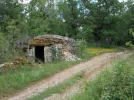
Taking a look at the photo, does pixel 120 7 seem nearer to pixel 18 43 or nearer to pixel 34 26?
pixel 34 26

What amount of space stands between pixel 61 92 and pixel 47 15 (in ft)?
102

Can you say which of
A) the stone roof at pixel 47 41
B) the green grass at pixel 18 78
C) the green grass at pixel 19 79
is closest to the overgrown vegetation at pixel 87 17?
the stone roof at pixel 47 41

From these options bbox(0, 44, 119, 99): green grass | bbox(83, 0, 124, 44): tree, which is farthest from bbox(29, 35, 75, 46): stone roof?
bbox(83, 0, 124, 44): tree

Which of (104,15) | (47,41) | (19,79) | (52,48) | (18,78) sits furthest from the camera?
(104,15)

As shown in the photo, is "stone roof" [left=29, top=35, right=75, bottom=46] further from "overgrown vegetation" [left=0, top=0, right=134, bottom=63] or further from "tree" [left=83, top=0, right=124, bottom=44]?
"tree" [left=83, top=0, right=124, bottom=44]

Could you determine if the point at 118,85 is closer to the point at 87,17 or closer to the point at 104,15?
the point at 104,15

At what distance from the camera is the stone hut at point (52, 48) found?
75.3 ft

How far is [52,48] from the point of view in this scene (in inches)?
914

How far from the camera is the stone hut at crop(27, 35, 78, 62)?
22.9m

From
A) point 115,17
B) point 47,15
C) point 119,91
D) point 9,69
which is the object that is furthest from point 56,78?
point 115,17

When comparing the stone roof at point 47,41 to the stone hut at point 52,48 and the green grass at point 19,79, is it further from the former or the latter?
the green grass at point 19,79

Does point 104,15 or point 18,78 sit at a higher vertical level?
point 104,15

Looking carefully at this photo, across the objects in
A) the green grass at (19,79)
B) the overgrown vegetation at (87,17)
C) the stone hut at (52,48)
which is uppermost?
the overgrown vegetation at (87,17)

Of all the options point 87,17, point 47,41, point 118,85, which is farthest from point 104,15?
point 118,85
